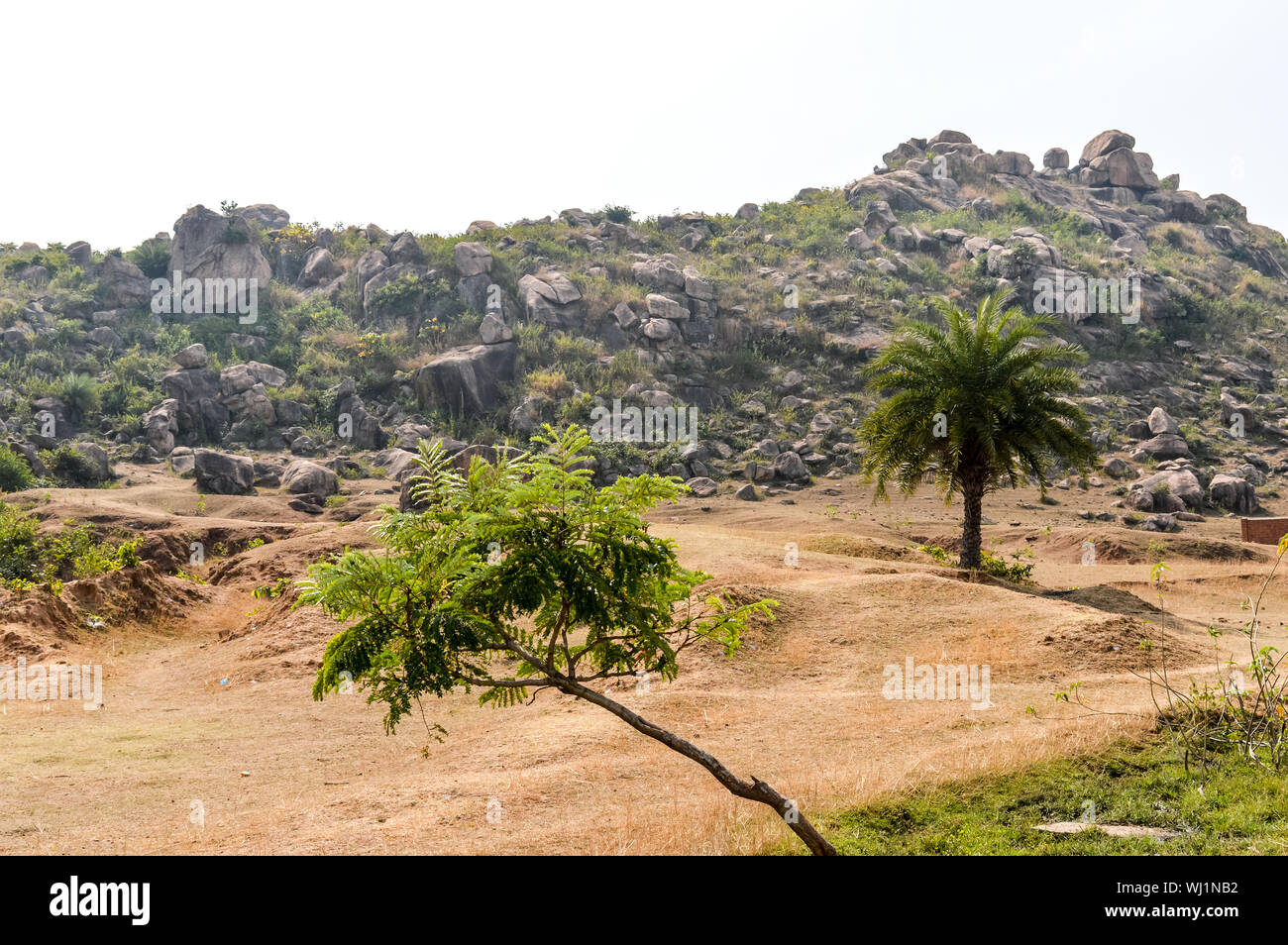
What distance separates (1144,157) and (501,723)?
82.8 meters

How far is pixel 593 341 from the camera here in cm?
4494

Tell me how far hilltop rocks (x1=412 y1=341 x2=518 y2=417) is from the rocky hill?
4.3 inches

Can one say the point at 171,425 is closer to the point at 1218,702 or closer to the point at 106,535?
the point at 106,535

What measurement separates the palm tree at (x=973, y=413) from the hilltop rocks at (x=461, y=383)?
23788 mm

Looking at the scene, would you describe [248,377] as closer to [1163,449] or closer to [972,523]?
[972,523]

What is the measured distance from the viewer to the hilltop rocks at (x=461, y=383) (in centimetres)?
4009

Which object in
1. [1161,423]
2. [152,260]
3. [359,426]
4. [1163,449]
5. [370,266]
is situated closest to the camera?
[1163,449]

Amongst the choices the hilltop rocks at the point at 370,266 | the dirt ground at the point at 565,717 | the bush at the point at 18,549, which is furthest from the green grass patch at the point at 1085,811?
the hilltop rocks at the point at 370,266

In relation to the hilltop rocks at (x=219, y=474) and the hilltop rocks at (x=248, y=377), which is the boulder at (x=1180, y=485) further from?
the hilltop rocks at (x=248, y=377)

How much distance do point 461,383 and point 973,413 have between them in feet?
86.6

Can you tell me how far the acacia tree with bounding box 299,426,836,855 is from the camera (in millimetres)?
5117

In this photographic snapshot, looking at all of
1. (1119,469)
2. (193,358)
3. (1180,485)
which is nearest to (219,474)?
(193,358)

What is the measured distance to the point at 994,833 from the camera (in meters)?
6.57
